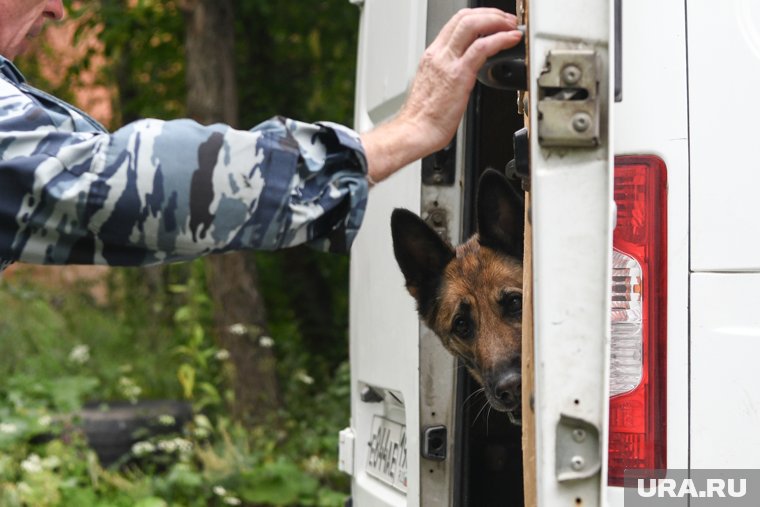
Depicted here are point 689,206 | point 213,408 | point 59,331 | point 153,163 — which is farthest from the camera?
point 59,331

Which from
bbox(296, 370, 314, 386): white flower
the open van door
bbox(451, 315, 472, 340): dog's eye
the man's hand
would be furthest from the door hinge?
bbox(296, 370, 314, 386): white flower

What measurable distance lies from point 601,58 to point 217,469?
4421 millimetres

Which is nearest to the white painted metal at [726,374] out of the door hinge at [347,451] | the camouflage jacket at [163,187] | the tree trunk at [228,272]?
the camouflage jacket at [163,187]

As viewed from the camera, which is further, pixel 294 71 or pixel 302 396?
pixel 294 71

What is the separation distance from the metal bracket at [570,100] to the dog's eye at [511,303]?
142 cm

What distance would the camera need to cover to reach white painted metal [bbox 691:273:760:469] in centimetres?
211

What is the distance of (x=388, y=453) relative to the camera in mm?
3461

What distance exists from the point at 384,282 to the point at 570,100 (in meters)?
1.55

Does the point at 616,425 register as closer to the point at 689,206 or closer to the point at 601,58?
the point at 689,206

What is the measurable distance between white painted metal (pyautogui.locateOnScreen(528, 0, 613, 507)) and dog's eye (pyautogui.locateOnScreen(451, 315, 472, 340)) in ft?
4.56

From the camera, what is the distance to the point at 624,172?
7.25 ft

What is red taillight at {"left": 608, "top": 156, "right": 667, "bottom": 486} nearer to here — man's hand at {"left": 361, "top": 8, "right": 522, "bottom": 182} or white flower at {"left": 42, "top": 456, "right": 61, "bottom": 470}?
man's hand at {"left": 361, "top": 8, "right": 522, "bottom": 182}

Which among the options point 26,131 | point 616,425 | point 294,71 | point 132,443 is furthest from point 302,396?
point 26,131

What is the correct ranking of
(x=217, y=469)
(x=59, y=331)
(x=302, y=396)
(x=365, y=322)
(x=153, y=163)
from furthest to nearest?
(x=59, y=331) → (x=302, y=396) → (x=217, y=469) → (x=365, y=322) → (x=153, y=163)
